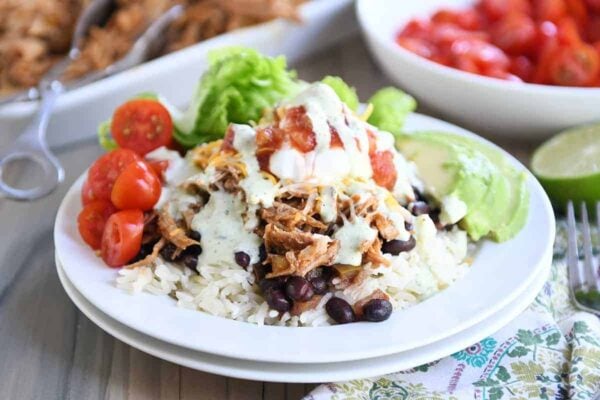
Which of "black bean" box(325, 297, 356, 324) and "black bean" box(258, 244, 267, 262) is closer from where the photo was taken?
"black bean" box(325, 297, 356, 324)

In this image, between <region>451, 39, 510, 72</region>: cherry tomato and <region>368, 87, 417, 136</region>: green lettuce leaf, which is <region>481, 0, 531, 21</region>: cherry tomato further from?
<region>368, 87, 417, 136</region>: green lettuce leaf

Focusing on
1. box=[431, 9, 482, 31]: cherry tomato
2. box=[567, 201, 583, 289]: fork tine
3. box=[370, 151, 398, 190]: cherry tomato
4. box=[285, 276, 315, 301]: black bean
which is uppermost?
box=[370, 151, 398, 190]: cherry tomato

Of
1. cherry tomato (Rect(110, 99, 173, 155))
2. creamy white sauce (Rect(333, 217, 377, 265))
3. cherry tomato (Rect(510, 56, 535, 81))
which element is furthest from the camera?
cherry tomato (Rect(510, 56, 535, 81))

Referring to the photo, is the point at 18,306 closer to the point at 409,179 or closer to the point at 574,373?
the point at 409,179

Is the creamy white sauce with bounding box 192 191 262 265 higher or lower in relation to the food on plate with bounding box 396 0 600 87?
higher

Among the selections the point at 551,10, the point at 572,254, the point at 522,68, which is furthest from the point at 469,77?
the point at 572,254

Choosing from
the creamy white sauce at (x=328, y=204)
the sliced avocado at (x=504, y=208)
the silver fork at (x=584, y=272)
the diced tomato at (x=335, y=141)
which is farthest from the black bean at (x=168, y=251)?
the silver fork at (x=584, y=272)

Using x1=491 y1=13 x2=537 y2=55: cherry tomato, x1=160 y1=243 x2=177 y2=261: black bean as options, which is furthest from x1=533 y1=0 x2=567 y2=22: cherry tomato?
x1=160 y1=243 x2=177 y2=261: black bean
